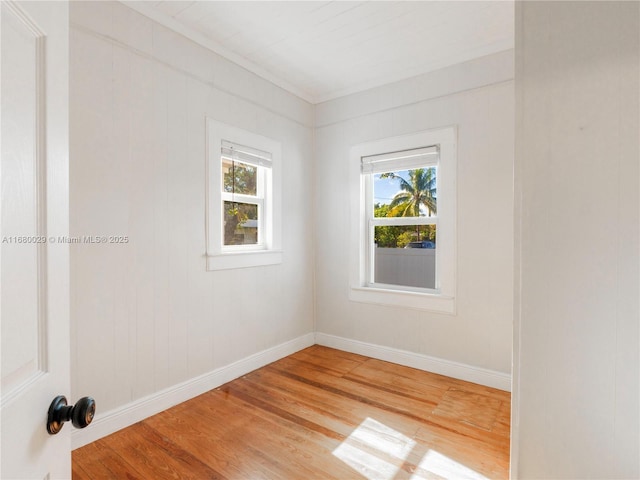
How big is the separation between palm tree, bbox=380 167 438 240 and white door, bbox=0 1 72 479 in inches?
112

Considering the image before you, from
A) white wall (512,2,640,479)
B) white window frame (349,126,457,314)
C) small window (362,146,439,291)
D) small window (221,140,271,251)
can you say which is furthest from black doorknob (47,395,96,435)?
small window (362,146,439,291)

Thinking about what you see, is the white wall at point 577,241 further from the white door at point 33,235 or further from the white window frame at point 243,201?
the white window frame at point 243,201

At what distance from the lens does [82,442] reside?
6.30 feet

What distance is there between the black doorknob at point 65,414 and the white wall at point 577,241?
3.44ft

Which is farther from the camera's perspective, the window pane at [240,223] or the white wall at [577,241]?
the window pane at [240,223]

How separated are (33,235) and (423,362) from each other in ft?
9.96

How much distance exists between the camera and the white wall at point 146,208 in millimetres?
1935

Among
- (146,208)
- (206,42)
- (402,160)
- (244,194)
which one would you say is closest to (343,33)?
(206,42)

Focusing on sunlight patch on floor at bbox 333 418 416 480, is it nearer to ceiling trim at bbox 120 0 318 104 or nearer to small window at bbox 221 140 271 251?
small window at bbox 221 140 271 251

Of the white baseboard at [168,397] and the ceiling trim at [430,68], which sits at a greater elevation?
the ceiling trim at [430,68]

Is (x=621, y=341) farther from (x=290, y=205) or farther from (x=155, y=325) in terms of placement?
(x=290, y=205)

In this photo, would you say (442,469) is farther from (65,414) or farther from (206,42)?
(206,42)

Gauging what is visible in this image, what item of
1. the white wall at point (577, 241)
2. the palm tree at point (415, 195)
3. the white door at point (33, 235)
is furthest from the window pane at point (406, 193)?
the white door at point (33, 235)

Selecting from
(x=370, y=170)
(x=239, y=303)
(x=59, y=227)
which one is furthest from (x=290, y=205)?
(x=59, y=227)
